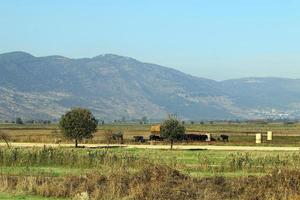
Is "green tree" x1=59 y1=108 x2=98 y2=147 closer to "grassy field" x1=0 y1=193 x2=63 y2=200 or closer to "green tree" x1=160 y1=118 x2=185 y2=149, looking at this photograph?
"green tree" x1=160 y1=118 x2=185 y2=149

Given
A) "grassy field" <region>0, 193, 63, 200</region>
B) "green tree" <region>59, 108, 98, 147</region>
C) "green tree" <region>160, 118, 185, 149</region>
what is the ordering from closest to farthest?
"grassy field" <region>0, 193, 63, 200</region> < "green tree" <region>160, 118, 185, 149</region> < "green tree" <region>59, 108, 98, 147</region>

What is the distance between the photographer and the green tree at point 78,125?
7888 centimetres

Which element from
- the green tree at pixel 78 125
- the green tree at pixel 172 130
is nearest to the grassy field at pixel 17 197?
the green tree at pixel 172 130

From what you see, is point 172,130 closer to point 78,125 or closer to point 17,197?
point 78,125

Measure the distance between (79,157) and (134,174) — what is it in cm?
1696

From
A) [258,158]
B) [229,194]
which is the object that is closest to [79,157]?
[258,158]

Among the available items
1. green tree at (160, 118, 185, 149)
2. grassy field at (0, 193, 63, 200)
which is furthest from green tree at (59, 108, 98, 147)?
grassy field at (0, 193, 63, 200)

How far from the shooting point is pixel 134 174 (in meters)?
30.0

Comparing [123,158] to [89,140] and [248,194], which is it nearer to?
[248,194]

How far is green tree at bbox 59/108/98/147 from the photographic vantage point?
259 ft

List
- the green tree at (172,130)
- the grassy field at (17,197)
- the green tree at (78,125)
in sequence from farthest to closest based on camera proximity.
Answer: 1. the green tree at (78,125)
2. the green tree at (172,130)
3. the grassy field at (17,197)

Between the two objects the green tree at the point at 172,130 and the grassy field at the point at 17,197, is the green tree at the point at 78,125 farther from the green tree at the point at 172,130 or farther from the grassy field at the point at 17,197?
the grassy field at the point at 17,197

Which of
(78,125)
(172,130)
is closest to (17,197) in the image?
(172,130)

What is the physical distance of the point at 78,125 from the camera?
259 ft
